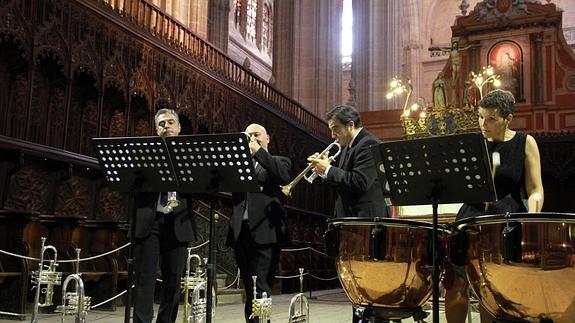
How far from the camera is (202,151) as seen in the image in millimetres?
3951

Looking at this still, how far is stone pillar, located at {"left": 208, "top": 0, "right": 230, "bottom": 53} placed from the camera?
922 inches

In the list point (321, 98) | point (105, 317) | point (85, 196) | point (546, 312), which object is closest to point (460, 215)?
point (546, 312)

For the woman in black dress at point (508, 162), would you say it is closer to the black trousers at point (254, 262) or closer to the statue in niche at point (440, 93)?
the black trousers at point (254, 262)

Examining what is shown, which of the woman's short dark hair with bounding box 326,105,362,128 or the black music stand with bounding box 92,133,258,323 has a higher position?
the woman's short dark hair with bounding box 326,105,362,128

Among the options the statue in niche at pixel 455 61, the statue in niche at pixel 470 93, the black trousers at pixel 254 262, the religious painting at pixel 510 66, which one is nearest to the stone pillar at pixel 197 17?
the statue in niche at pixel 470 93

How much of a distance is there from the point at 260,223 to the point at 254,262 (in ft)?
1.04

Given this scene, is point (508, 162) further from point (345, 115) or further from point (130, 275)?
point (130, 275)

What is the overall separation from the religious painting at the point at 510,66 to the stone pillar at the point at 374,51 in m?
6.04

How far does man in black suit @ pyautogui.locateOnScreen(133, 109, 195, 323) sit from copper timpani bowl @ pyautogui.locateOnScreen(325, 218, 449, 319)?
4.55ft

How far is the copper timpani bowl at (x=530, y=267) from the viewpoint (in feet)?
10.0

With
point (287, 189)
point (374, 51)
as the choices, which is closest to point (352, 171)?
point (287, 189)

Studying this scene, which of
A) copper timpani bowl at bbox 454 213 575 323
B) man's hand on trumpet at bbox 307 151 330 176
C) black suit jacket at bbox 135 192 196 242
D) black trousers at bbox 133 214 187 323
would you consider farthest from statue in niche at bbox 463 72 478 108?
copper timpani bowl at bbox 454 213 575 323

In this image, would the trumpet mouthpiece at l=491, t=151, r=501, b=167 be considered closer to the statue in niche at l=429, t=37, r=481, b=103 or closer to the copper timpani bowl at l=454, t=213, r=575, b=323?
the copper timpani bowl at l=454, t=213, r=575, b=323

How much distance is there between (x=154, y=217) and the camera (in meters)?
4.52
